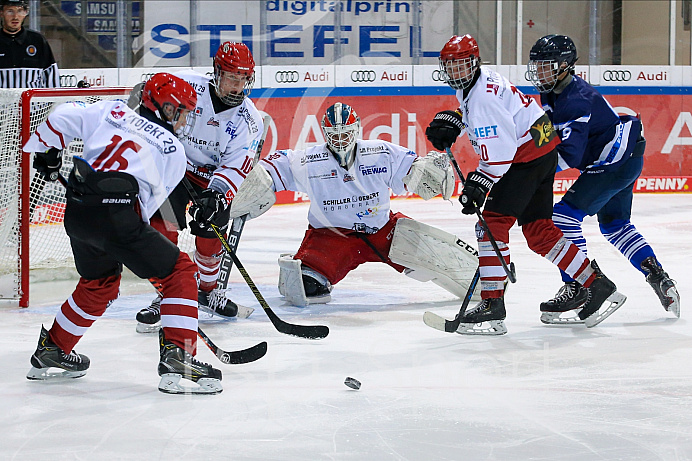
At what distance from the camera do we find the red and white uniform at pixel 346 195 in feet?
13.5

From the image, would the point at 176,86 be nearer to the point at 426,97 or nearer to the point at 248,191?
the point at 248,191

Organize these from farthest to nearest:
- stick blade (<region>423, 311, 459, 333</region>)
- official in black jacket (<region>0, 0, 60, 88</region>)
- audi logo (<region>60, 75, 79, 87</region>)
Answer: audi logo (<region>60, 75, 79, 87</region>) → official in black jacket (<region>0, 0, 60, 88</region>) → stick blade (<region>423, 311, 459, 333</region>)

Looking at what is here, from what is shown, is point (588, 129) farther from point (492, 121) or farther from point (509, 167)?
point (492, 121)

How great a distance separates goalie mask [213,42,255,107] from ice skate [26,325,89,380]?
3.84ft

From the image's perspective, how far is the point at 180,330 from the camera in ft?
8.97

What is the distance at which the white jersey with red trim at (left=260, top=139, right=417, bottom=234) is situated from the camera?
4117mm

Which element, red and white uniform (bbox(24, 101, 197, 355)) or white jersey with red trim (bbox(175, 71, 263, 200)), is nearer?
red and white uniform (bbox(24, 101, 197, 355))

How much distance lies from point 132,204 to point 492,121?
1391 millimetres

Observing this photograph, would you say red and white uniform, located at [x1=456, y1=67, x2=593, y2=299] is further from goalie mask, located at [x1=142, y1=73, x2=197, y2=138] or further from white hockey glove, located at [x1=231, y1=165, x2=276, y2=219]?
goalie mask, located at [x1=142, y1=73, x2=197, y2=138]

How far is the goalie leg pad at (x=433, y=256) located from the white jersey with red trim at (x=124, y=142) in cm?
152

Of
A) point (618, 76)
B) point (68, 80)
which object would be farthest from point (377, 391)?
point (618, 76)

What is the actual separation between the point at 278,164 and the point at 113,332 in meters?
1.10

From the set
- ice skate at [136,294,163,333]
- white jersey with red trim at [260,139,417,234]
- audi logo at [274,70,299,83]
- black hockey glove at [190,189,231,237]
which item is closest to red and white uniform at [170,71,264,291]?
black hockey glove at [190,189,231,237]

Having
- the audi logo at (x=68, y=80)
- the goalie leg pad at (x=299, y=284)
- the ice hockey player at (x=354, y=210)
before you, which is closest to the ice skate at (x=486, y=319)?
the ice hockey player at (x=354, y=210)
